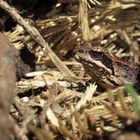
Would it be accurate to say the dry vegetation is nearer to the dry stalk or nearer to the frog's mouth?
the dry stalk

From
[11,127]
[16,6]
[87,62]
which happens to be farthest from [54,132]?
[16,6]

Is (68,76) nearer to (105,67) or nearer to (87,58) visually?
(87,58)

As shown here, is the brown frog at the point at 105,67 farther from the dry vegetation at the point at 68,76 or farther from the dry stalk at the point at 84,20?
the dry stalk at the point at 84,20

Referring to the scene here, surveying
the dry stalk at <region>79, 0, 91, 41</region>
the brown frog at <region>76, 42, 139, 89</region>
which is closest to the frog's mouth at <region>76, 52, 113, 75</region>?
the brown frog at <region>76, 42, 139, 89</region>

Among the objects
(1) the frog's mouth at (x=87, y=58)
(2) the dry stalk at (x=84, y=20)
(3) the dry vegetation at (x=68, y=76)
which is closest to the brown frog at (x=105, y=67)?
(1) the frog's mouth at (x=87, y=58)

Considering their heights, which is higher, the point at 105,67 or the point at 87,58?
the point at 87,58

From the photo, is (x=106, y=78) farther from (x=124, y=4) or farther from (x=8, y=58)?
(x=8, y=58)

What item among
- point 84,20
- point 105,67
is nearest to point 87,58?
point 105,67
